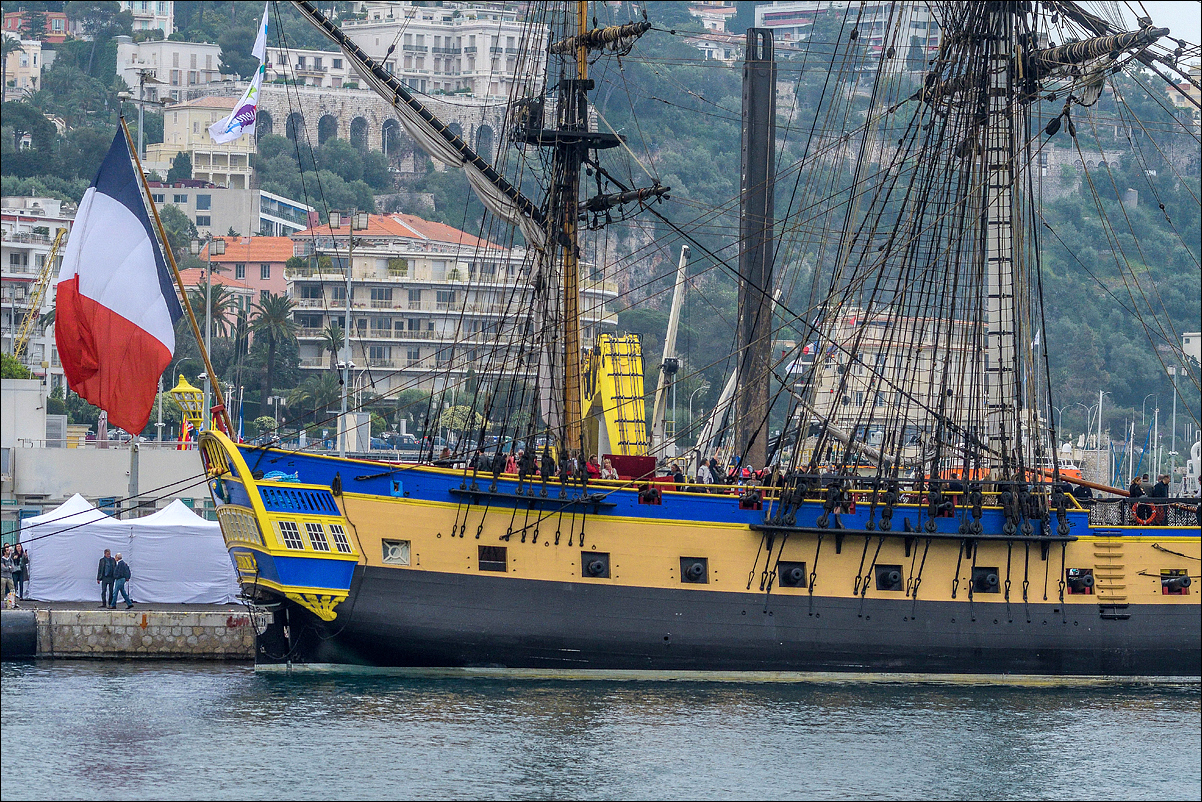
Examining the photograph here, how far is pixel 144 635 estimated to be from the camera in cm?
3528

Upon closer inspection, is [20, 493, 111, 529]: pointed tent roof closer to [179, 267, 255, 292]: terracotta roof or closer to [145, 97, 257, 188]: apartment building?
[179, 267, 255, 292]: terracotta roof

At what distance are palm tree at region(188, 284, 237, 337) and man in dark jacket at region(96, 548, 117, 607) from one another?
58139 millimetres

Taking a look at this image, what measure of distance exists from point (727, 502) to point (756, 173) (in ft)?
39.4

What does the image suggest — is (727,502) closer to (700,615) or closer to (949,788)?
(700,615)

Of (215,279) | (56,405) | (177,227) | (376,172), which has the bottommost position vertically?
(56,405)

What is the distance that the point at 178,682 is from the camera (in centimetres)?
3266

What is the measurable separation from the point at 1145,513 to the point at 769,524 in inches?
308

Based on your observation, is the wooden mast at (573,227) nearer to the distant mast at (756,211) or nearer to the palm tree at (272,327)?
the distant mast at (756,211)

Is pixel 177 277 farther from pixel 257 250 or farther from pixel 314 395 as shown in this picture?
pixel 257 250

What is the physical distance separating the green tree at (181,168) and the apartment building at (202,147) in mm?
708

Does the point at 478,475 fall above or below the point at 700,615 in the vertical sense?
above

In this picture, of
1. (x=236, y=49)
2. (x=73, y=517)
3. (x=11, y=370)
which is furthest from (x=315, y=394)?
(x=236, y=49)

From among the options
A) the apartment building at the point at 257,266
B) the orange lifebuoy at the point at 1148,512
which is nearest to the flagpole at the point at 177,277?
the orange lifebuoy at the point at 1148,512

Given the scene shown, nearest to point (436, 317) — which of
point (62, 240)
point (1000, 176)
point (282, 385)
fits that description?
point (282, 385)
